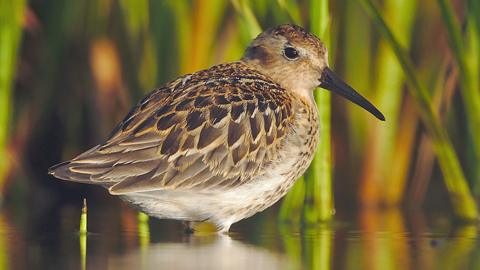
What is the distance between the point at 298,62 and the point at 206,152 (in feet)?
3.94

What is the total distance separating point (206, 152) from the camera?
23.3ft

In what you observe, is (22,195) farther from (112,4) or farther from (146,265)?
(146,265)

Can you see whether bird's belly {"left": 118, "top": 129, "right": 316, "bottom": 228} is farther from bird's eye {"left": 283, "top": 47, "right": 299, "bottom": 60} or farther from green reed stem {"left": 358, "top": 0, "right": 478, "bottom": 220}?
green reed stem {"left": 358, "top": 0, "right": 478, "bottom": 220}

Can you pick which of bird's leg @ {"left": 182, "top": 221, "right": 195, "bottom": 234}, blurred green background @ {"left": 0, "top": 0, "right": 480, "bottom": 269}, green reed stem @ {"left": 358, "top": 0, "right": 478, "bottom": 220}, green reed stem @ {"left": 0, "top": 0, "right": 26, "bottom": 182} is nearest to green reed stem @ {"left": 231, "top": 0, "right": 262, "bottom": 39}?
blurred green background @ {"left": 0, "top": 0, "right": 480, "bottom": 269}

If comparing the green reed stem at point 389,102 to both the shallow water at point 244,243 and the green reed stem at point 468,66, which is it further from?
the green reed stem at point 468,66

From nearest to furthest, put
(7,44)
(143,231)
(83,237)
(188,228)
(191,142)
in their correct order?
(191,142) → (83,237) → (188,228) → (143,231) → (7,44)

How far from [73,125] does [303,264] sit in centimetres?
396

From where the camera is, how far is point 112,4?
31.3 ft

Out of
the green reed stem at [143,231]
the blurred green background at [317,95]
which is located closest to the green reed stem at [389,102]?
the blurred green background at [317,95]

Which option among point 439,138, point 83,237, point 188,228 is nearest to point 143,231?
point 188,228

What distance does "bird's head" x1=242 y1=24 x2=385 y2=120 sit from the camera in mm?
7918

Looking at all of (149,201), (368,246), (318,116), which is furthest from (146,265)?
(318,116)

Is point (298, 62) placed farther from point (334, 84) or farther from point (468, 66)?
point (468, 66)

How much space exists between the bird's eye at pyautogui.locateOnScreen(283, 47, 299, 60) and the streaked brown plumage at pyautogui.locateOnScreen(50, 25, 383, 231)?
353 millimetres
